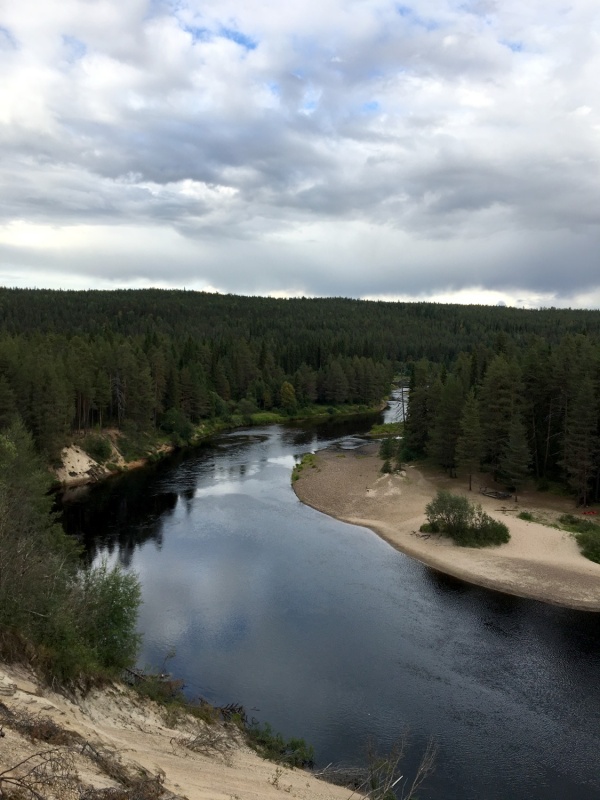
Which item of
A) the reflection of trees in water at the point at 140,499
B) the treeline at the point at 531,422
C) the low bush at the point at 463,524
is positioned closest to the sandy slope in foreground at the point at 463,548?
the low bush at the point at 463,524

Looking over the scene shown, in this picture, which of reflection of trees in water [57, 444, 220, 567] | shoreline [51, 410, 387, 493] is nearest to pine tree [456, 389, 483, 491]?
reflection of trees in water [57, 444, 220, 567]

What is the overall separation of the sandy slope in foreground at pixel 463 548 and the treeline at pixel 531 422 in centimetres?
315

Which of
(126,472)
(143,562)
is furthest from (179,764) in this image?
(126,472)

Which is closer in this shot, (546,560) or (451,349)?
(546,560)

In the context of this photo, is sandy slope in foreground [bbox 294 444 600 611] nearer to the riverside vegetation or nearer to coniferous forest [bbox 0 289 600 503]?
A: the riverside vegetation

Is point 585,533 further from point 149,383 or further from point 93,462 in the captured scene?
point 149,383

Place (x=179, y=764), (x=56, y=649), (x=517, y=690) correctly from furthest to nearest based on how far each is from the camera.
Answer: (x=517, y=690) < (x=56, y=649) < (x=179, y=764)

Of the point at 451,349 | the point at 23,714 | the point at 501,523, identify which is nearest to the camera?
the point at 23,714

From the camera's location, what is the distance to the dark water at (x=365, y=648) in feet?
71.3

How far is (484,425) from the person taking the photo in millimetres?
59938

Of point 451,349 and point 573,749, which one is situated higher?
point 451,349

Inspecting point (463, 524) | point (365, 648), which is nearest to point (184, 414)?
point (463, 524)

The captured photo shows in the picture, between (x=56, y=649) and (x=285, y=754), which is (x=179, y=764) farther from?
(x=285, y=754)

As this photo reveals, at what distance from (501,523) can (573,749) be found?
23083mm
